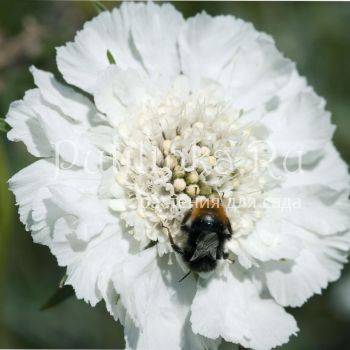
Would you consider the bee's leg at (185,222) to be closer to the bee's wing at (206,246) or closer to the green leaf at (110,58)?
the bee's wing at (206,246)

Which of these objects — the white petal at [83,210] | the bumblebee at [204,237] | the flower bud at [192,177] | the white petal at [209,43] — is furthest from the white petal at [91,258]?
the white petal at [209,43]

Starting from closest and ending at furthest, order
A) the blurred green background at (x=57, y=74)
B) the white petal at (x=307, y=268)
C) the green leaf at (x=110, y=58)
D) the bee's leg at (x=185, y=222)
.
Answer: the bee's leg at (x=185, y=222) → the green leaf at (x=110, y=58) → the white petal at (x=307, y=268) → the blurred green background at (x=57, y=74)

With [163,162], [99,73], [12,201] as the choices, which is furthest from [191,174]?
[12,201]

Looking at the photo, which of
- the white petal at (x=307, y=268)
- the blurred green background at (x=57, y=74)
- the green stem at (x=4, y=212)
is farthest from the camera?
the blurred green background at (x=57, y=74)

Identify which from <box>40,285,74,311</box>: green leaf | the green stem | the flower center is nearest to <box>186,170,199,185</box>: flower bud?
the flower center

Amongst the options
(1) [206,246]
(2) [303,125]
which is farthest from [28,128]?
(2) [303,125]

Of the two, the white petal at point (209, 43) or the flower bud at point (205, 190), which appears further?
the white petal at point (209, 43)

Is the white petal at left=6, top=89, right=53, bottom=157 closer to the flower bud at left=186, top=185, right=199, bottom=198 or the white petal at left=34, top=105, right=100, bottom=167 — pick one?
the white petal at left=34, top=105, right=100, bottom=167
